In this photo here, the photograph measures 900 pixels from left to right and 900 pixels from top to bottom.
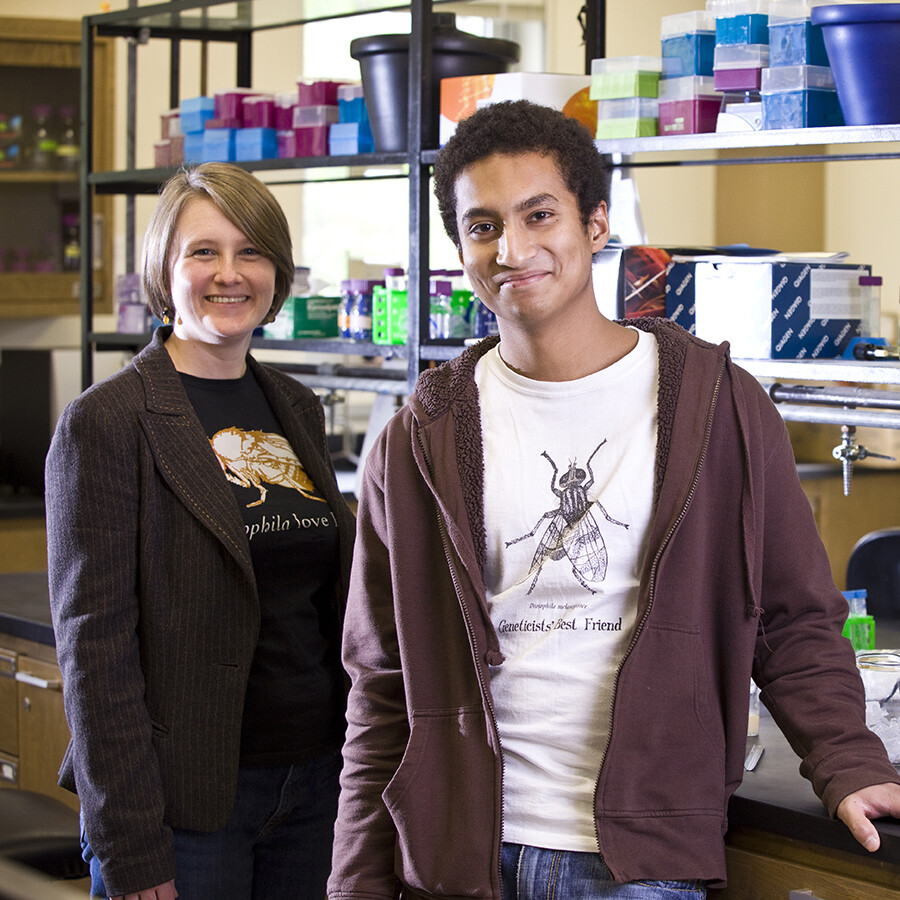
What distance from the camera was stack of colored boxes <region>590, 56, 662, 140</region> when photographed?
7.24 feet

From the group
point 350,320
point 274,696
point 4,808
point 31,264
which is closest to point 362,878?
point 274,696

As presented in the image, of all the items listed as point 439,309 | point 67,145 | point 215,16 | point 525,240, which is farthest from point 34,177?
point 525,240

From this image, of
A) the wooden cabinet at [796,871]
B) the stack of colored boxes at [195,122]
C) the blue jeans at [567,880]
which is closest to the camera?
the blue jeans at [567,880]

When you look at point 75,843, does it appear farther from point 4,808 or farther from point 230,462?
point 230,462

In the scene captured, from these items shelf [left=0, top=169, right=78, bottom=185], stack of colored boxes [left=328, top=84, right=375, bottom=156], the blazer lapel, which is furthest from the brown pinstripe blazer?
shelf [left=0, top=169, right=78, bottom=185]

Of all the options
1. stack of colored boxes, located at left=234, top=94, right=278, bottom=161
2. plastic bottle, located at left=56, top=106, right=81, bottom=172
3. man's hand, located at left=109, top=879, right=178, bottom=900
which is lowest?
man's hand, located at left=109, top=879, right=178, bottom=900

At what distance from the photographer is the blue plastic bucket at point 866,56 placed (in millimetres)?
1879

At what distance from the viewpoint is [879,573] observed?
263 centimetres

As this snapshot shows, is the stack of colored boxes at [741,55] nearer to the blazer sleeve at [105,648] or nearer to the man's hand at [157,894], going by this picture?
the blazer sleeve at [105,648]

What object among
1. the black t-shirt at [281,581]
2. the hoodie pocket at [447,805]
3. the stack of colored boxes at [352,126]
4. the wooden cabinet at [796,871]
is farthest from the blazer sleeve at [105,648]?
the stack of colored boxes at [352,126]

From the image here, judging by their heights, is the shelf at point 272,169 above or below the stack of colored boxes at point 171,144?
below

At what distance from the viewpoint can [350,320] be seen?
2.90m

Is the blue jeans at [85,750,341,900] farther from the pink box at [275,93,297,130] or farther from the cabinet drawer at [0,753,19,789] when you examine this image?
the pink box at [275,93,297,130]

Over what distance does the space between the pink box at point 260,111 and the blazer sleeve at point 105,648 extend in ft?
5.12
